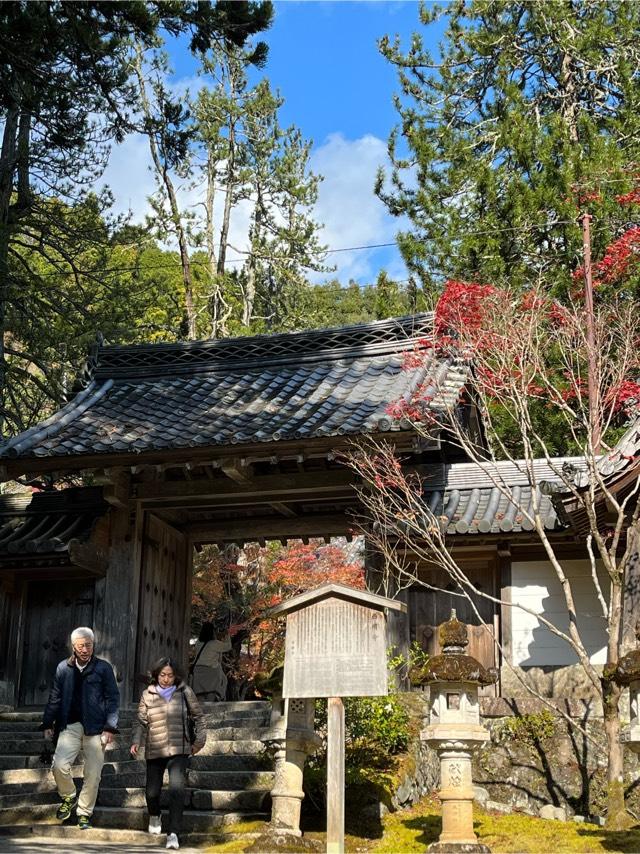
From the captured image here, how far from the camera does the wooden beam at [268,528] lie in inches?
592

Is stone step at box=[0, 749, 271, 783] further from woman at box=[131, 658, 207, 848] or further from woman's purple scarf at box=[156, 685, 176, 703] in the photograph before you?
woman's purple scarf at box=[156, 685, 176, 703]

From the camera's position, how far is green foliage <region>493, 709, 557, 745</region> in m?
11.0

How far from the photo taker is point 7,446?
13.2 m

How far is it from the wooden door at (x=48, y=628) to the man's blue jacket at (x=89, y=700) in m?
5.17

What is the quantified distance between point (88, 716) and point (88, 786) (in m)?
0.61

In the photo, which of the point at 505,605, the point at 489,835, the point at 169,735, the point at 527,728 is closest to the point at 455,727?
the point at 489,835

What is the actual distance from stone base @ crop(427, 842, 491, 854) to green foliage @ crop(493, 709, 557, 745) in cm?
319

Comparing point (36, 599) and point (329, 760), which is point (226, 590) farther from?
point (329, 760)

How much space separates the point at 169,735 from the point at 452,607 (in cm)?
565

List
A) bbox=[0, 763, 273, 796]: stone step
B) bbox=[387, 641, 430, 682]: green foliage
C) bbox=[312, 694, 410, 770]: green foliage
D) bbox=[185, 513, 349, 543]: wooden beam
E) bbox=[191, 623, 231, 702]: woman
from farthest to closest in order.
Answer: bbox=[191, 623, 231, 702]: woman, bbox=[185, 513, 349, 543]: wooden beam, bbox=[387, 641, 430, 682]: green foliage, bbox=[0, 763, 273, 796]: stone step, bbox=[312, 694, 410, 770]: green foliage

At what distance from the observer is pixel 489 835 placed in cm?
888

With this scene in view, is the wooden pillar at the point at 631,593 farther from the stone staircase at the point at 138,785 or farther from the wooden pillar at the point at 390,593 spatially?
the stone staircase at the point at 138,785

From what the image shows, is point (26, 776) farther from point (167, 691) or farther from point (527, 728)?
point (527, 728)

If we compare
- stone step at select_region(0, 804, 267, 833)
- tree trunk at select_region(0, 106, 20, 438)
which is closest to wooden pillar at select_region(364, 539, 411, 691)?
stone step at select_region(0, 804, 267, 833)
